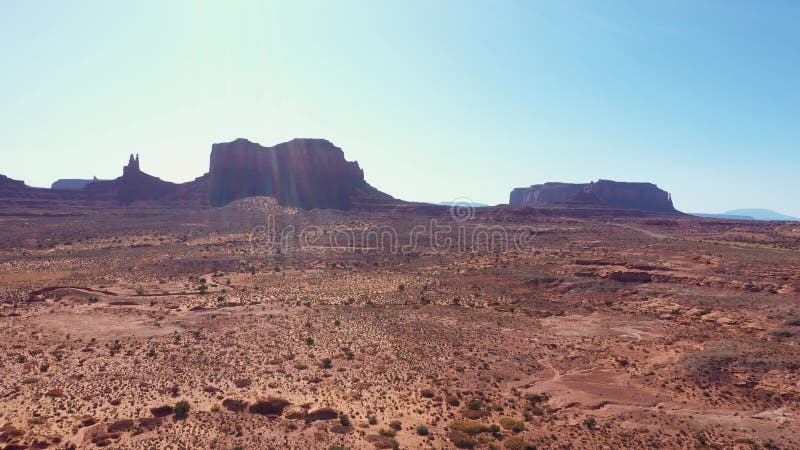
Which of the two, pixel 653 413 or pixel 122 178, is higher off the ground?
pixel 122 178

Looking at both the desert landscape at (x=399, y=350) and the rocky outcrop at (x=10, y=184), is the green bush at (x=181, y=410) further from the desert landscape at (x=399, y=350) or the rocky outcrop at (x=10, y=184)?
the rocky outcrop at (x=10, y=184)

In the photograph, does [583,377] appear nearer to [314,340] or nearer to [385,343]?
[385,343]

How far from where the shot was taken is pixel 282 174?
11425 cm

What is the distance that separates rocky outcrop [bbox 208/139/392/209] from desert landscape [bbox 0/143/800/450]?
184 feet

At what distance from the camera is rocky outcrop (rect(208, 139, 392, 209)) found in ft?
364

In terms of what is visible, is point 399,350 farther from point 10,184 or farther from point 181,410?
point 10,184

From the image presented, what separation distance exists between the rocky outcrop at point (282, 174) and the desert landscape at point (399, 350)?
56.0m

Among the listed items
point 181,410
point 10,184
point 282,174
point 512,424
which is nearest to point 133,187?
point 10,184

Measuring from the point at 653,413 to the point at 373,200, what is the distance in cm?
10134

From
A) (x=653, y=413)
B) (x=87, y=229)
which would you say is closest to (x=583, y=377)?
(x=653, y=413)

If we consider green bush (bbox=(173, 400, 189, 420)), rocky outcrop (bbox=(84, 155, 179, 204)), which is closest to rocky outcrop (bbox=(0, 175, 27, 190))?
rocky outcrop (bbox=(84, 155, 179, 204))

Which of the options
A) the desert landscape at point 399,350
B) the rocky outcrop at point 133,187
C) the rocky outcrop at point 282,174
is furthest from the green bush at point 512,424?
the rocky outcrop at point 133,187

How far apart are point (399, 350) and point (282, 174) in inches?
3834

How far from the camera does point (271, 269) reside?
48.5m
